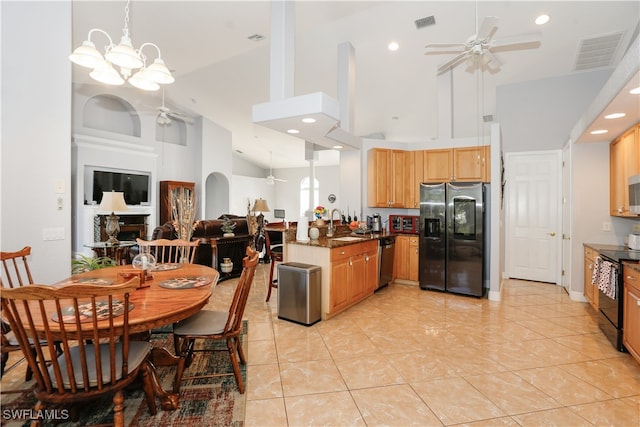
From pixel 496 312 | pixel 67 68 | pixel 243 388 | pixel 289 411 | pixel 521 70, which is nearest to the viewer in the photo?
pixel 289 411

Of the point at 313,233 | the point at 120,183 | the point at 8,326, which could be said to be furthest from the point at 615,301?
the point at 120,183

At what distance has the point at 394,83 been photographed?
20.0 ft

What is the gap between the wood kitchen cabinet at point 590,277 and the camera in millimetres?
3781

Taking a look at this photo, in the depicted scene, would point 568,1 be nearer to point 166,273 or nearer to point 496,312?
point 496,312

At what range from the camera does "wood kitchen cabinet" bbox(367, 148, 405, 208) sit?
5.39m

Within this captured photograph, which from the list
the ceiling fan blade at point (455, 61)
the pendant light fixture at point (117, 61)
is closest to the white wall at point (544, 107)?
the ceiling fan blade at point (455, 61)

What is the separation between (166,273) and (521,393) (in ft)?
9.33

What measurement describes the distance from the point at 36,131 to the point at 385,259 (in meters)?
4.40

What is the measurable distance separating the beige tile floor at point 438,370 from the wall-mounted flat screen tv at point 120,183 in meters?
5.33

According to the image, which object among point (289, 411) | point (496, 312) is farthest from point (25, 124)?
point (496, 312)

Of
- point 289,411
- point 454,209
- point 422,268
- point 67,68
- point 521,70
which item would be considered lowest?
point 289,411

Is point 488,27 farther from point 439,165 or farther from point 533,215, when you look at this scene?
point 533,215

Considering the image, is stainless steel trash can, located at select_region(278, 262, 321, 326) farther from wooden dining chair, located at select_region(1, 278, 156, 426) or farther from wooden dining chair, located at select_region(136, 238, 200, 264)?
wooden dining chair, located at select_region(1, 278, 156, 426)

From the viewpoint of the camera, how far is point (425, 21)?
435 centimetres
